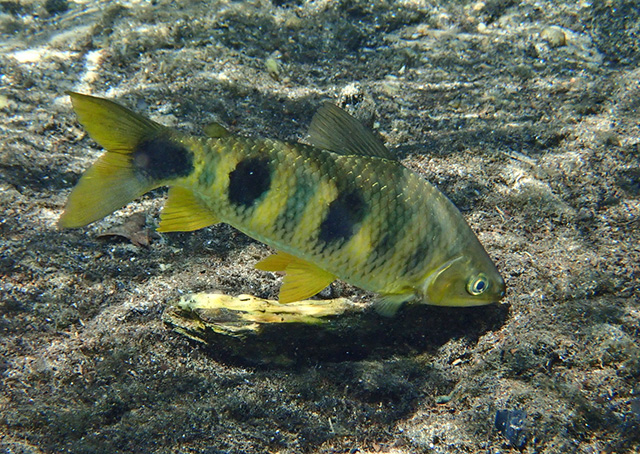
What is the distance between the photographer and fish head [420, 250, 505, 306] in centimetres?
214

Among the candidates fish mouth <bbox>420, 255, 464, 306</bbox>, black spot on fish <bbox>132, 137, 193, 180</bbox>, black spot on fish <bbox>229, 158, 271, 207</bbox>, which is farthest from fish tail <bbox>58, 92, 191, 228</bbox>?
fish mouth <bbox>420, 255, 464, 306</bbox>

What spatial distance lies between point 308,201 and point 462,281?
0.98 m

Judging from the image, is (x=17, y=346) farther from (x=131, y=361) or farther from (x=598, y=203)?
(x=598, y=203)

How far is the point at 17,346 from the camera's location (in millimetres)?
2439

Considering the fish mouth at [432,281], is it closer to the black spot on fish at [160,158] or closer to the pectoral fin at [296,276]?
the pectoral fin at [296,276]

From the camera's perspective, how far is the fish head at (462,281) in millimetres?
2145

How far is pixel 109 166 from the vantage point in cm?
196

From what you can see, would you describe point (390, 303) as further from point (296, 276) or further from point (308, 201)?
point (308, 201)

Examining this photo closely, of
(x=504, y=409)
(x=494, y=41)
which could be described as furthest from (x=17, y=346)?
(x=494, y=41)

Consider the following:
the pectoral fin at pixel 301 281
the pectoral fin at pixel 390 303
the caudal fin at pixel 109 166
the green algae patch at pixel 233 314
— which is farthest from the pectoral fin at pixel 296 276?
the caudal fin at pixel 109 166

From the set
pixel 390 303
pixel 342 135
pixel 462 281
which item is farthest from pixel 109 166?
pixel 462 281

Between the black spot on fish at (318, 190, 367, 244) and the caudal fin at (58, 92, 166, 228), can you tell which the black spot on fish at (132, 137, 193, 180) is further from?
the black spot on fish at (318, 190, 367, 244)

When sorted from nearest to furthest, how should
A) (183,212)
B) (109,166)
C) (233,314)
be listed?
(109,166) < (183,212) < (233,314)

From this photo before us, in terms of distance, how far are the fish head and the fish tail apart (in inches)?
59.1
